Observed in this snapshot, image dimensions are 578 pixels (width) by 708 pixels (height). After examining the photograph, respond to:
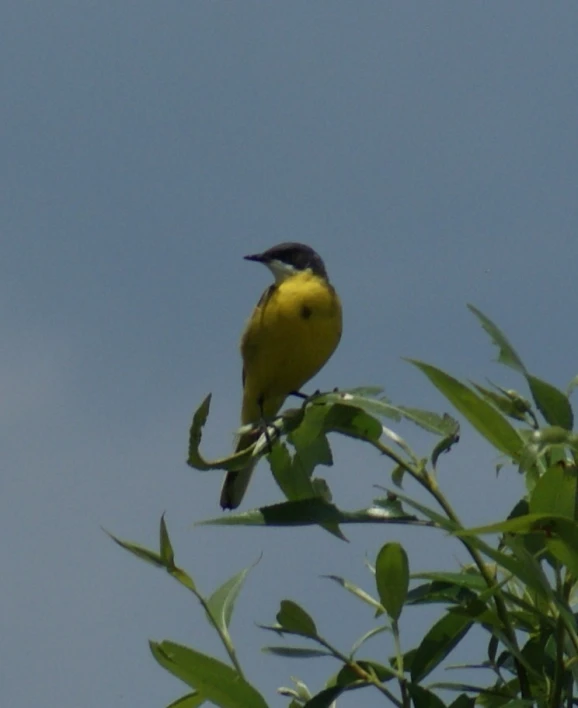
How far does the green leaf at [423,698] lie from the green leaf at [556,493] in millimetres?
488

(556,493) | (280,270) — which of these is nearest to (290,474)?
(556,493)

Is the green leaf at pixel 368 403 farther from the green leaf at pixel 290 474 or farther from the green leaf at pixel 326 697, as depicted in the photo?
the green leaf at pixel 326 697

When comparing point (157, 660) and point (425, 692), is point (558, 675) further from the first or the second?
point (157, 660)

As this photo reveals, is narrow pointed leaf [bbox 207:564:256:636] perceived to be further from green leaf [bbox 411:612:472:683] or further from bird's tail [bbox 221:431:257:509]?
bird's tail [bbox 221:431:257:509]

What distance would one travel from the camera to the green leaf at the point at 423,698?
8.02ft

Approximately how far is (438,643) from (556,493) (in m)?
0.69

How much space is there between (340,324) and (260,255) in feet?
5.76

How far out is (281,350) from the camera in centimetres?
710

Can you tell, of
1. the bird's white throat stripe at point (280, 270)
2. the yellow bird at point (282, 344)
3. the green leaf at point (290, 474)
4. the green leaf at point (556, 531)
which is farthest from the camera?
the bird's white throat stripe at point (280, 270)

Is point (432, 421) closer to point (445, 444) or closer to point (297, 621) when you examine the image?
point (445, 444)

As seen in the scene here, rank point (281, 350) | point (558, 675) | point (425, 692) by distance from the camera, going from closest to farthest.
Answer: point (558, 675), point (425, 692), point (281, 350)

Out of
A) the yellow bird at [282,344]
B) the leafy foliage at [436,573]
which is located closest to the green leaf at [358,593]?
the leafy foliage at [436,573]

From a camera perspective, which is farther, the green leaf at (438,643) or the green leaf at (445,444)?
the green leaf at (438,643)

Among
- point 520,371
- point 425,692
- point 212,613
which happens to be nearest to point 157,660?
point 212,613
